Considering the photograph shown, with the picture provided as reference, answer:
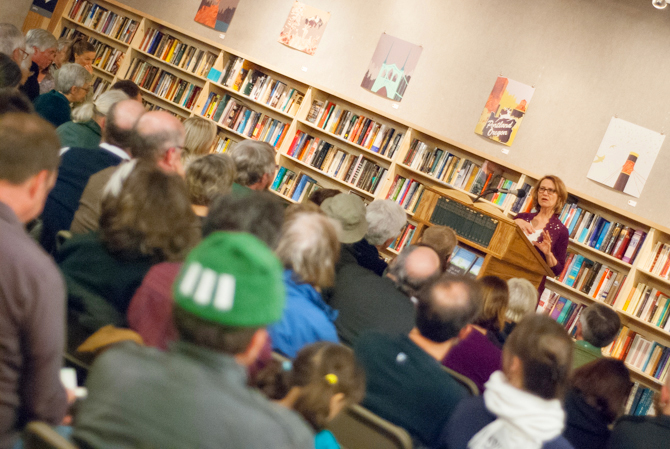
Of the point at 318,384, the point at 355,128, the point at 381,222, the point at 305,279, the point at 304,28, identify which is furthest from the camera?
the point at 304,28

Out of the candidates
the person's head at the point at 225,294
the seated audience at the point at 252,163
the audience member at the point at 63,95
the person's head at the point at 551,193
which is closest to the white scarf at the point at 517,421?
the person's head at the point at 225,294

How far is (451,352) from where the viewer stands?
2236 millimetres

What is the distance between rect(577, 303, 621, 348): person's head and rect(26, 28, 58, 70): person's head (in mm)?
4810

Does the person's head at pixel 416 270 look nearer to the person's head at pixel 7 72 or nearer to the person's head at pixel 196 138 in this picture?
the person's head at pixel 196 138

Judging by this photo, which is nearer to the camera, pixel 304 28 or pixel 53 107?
pixel 53 107

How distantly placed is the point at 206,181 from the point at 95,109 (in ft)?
4.61

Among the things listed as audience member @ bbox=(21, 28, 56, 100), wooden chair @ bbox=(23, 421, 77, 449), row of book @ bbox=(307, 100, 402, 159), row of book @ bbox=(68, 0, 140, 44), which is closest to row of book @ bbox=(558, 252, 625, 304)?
row of book @ bbox=(307, 100, 402, 159)

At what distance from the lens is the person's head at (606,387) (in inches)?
81.7

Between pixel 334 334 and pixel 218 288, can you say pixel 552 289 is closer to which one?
pixel 334 334

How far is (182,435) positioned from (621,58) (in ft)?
17.0

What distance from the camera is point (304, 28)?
600 cm

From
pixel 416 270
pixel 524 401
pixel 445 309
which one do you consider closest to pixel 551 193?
pixel 416 270

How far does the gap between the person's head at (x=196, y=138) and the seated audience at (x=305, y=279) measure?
1653 mm

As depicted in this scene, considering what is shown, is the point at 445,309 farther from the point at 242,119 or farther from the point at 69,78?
the point at 242,119
